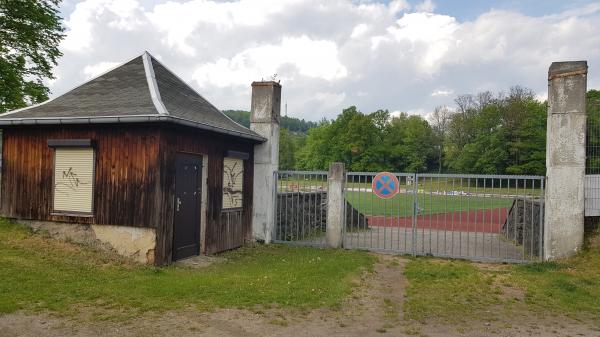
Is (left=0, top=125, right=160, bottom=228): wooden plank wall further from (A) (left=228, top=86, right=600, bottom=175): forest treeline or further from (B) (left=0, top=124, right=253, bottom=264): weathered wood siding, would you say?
(A) (left=228, top=86, right=600, bottom=175): forest treeline

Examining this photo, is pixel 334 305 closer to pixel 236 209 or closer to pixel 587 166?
pixel 236 209

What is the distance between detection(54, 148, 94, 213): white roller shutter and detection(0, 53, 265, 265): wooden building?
21 millimetres

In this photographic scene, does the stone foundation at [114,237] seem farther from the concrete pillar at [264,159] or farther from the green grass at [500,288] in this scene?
the green grass at [500,288]

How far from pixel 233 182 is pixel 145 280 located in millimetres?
4435

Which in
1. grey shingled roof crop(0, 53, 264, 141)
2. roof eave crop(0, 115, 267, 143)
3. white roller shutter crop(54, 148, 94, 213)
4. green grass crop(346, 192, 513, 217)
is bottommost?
green grass crop(346, 192, 513, 217)

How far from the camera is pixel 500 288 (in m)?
8.51

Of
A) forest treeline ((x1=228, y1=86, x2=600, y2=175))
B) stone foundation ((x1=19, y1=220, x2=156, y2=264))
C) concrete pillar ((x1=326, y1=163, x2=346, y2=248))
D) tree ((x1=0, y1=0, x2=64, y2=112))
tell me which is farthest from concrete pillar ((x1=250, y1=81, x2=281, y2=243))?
forest treeline ((x1=228, y1=86, x2=600, y2=175))

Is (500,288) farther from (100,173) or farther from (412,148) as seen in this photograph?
(412,148)

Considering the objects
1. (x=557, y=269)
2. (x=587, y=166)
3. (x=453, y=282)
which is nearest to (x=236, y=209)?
(x=453, y=282)

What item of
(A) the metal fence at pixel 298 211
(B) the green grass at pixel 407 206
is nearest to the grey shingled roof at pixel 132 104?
(A) the metal fence at pixel 298 211

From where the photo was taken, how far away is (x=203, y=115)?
1102 centimetres

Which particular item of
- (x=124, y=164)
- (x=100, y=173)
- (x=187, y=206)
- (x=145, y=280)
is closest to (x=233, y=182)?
(x=187, y=206)

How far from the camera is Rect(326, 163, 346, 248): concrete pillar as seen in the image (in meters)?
12.3

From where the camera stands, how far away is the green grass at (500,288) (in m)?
7.13
